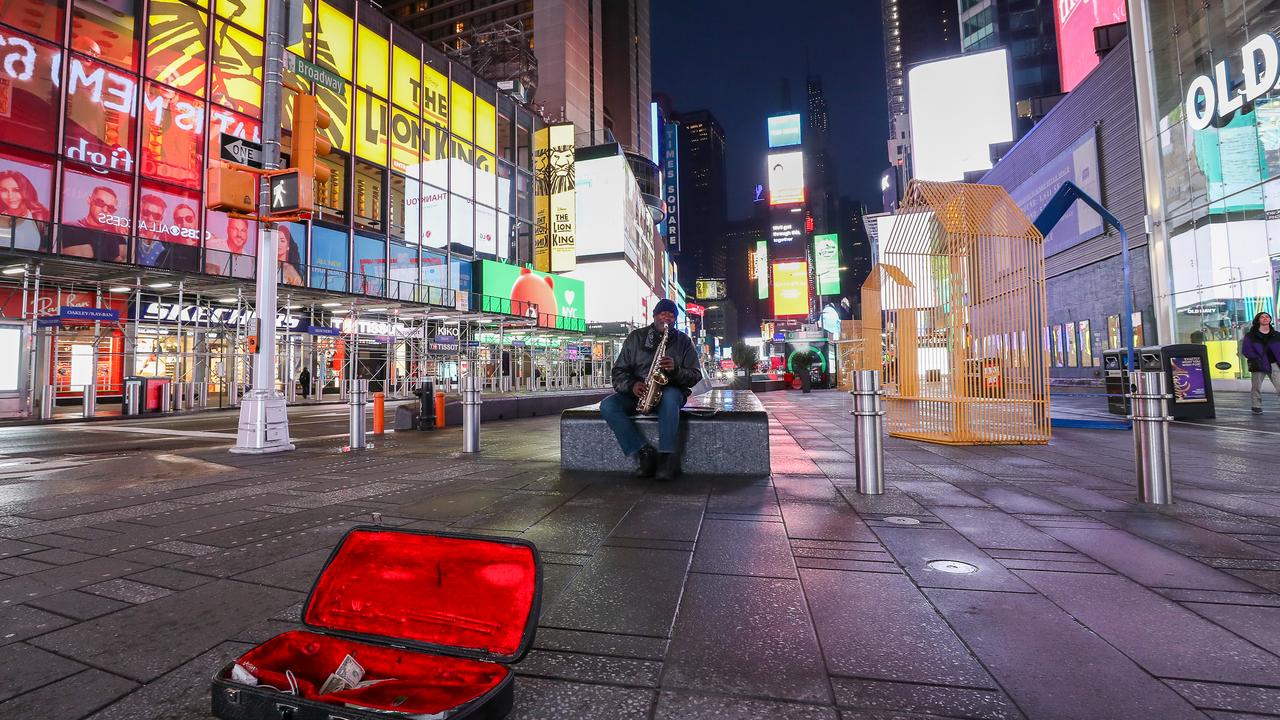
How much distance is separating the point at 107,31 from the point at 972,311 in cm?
2648

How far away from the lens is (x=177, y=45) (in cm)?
1931

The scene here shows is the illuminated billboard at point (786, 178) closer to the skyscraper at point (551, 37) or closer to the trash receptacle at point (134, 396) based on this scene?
the skyscraper at point (551, 37)

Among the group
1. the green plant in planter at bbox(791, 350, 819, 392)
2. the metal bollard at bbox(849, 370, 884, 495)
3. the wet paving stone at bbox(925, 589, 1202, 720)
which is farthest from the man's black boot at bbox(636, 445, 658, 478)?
the green plant in planter at bbox(791, 350, 819, 392)

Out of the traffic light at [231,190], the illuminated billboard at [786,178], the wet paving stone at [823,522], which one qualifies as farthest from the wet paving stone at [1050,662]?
the illuminated billboard at [786,178]

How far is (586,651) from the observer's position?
194 cm

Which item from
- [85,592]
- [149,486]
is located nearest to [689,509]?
[85,592]

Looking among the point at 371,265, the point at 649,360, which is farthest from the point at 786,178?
the point at 649,360

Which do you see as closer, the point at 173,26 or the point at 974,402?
the point at 974,402

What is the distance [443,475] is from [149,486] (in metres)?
2.72

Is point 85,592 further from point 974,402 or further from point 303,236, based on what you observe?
point 303,236

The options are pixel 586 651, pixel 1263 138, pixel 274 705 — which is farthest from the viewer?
pixel 1263 138

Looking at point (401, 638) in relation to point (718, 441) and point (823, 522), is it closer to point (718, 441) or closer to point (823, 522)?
point (823, 522)

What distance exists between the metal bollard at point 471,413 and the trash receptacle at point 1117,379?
454 inches

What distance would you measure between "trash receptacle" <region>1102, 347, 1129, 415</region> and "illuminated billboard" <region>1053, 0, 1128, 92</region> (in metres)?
23.9
